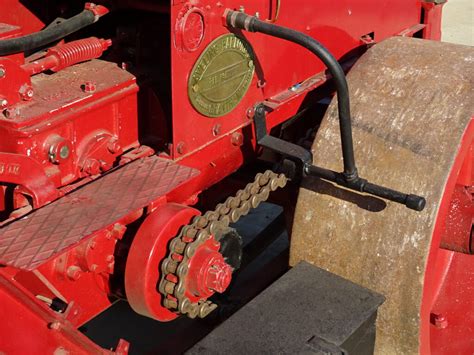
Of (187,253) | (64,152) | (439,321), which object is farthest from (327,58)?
(439,321)

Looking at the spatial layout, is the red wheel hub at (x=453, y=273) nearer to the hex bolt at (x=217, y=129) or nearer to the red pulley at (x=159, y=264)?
the red pulley at (x=159, y=264)

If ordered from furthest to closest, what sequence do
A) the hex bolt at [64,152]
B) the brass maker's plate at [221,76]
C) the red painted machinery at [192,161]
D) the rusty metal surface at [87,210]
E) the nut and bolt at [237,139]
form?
the nut and bolt at [237,139] < the brass maker's plate at [221,76] < the hex bolt at [64,152] < the red painted machinery at [192,161] < the rusty metal surface at [87,210]

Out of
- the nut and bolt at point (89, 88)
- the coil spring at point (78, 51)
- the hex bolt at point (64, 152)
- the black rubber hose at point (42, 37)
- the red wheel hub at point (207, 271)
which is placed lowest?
the red wheel hub at point (207, 271)

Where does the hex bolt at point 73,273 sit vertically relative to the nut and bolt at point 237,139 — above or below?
below

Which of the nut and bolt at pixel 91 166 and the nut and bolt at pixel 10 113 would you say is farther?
the nut and bolt at pixel 91 166

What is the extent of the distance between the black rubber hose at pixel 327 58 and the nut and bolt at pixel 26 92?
0.68 meters

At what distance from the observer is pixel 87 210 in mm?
2338

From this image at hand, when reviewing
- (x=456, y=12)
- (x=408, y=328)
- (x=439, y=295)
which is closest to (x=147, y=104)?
(x=408, y=328)

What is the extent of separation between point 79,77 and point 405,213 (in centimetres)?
119

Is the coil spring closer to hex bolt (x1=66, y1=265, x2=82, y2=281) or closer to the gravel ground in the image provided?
hex bolt (x1=66, y1=265, x2=82, y2=281)

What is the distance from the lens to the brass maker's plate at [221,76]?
2.62 metres

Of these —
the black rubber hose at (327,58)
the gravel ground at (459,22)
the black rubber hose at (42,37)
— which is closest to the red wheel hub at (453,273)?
the black rubber hose at (327,58)

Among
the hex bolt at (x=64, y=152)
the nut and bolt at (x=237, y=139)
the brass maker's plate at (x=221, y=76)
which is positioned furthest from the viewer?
the nut and bolt at (x=237, y=139)

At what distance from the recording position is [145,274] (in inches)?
95.5
